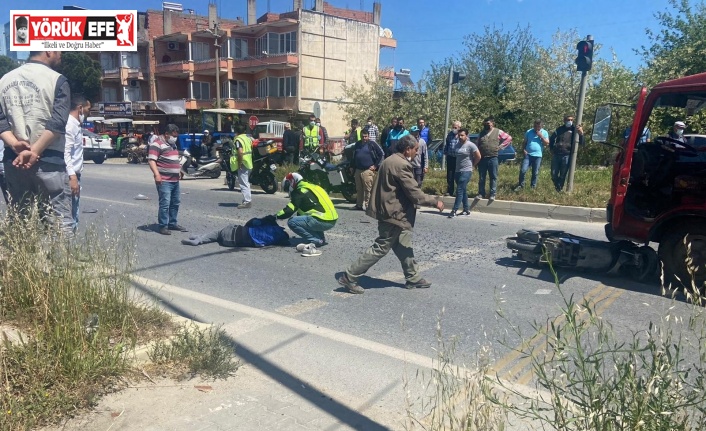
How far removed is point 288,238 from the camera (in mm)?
8781

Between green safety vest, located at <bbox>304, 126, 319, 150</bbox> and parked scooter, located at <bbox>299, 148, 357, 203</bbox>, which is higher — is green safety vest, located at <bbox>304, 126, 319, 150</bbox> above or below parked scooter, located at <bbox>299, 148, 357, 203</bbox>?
above

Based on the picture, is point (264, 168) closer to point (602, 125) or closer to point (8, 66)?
point (8, 66)

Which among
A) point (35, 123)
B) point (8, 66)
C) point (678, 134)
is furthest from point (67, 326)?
point (8, 66)

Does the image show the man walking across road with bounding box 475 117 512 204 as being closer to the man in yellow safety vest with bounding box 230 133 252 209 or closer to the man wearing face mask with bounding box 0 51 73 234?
the man in yellow safety vest with bounding box 230 133 252 209

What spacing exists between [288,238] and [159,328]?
4333 mm

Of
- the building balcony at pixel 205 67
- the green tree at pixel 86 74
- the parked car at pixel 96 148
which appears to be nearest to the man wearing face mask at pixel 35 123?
the parked car at pixel 96 148

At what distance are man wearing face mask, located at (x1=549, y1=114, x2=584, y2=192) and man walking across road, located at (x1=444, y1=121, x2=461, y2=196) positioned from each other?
7.57 ft

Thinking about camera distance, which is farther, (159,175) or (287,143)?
(287,143)

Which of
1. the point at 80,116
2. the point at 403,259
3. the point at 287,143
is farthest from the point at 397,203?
the point at 287,143

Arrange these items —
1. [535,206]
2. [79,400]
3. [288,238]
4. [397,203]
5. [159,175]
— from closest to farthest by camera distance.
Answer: [79,400]
[397,203]
[288,238]
[159,175]
[535,206]

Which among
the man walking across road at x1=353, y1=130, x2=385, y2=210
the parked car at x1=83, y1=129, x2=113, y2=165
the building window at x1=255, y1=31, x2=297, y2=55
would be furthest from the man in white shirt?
the building window at x1=255, y1=31, x2=297, y2=55

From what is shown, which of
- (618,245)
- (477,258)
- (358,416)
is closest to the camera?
(358,416)

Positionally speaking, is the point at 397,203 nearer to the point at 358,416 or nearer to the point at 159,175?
the point at 358,416

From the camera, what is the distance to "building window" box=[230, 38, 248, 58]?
50.0m
